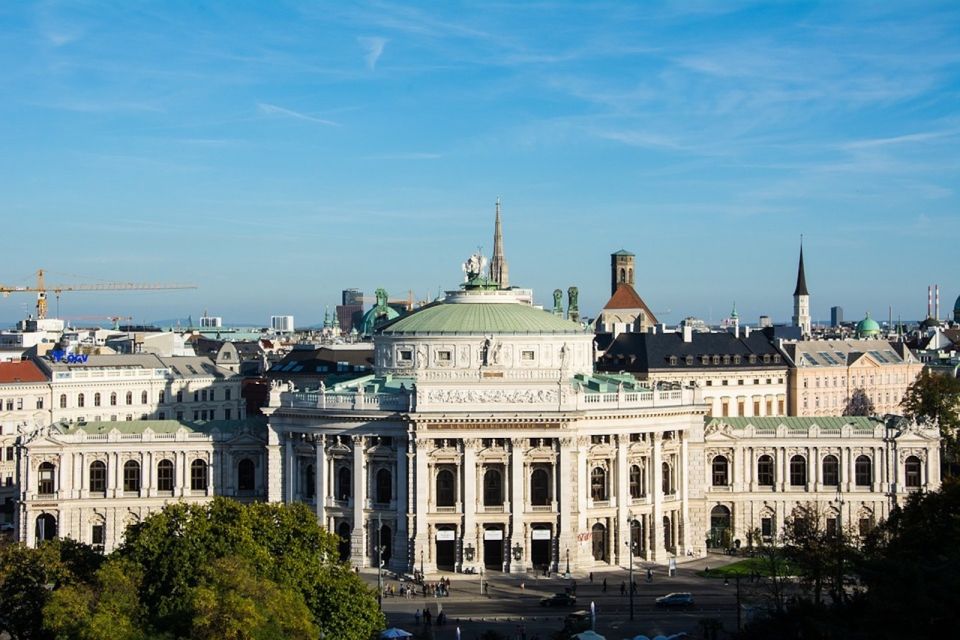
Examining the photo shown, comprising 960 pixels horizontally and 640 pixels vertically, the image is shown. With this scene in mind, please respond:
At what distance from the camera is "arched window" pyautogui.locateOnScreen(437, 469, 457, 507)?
12156cm

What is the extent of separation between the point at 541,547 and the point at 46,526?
→ 43.1 m

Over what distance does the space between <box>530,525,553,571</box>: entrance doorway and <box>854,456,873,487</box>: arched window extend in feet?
99.7

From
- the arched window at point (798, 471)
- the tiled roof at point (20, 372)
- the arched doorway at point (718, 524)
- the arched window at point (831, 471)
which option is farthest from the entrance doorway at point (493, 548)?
the tiled roof at point (20, 372)

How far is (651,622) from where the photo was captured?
102812 mm

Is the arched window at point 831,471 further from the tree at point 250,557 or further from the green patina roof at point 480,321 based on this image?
the tree at point 250,557

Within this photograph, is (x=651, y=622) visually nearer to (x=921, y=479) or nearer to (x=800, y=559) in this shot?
(x=800, y=559)

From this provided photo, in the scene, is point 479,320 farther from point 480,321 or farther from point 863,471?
point 863,471

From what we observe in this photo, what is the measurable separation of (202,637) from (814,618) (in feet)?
97.4

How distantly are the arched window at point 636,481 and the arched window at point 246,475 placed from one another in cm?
3302

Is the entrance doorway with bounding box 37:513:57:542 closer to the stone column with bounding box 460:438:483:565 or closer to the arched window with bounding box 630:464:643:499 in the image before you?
the stone column with bounding box 460:438:483:565

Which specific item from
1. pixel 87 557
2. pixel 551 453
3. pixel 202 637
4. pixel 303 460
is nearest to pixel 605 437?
pixel 551 453

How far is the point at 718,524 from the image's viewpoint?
13462cm

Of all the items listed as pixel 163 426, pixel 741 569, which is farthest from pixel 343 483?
pixel 741 569

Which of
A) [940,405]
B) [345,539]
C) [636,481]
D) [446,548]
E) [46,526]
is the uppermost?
[940,405]
